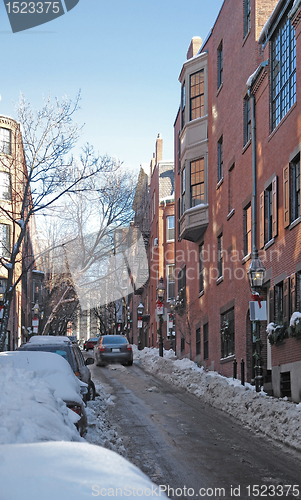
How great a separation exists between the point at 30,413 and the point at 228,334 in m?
16.7

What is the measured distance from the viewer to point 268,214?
17953mm

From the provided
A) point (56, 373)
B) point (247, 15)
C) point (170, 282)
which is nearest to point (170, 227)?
point (170, 282)

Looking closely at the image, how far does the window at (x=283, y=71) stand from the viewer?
16.1 m

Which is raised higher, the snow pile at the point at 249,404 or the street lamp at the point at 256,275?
the street lamp at the point at 256,275

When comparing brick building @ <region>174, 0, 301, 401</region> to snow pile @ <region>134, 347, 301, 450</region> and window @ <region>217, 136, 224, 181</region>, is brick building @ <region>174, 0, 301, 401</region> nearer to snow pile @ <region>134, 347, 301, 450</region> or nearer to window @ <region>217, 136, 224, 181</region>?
window @ <region>217, 136, 224, 181</region>

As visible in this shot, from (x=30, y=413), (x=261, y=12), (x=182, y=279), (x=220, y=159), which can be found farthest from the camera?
(x=182, y=279)

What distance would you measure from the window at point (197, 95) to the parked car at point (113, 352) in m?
11.5

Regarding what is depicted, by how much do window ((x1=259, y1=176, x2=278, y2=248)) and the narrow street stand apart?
528 cm

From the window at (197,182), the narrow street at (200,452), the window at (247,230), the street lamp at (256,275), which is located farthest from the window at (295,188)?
the window at (197,182)

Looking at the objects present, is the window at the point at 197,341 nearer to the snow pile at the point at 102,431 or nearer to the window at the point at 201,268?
the window at the point at 201,268

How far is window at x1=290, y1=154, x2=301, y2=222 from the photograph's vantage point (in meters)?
15.4

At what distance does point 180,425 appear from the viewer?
12.7 meters

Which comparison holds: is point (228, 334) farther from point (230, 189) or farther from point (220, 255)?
point (230, 189)

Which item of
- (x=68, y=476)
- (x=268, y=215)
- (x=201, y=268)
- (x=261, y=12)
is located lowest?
(x=68, y=476)
